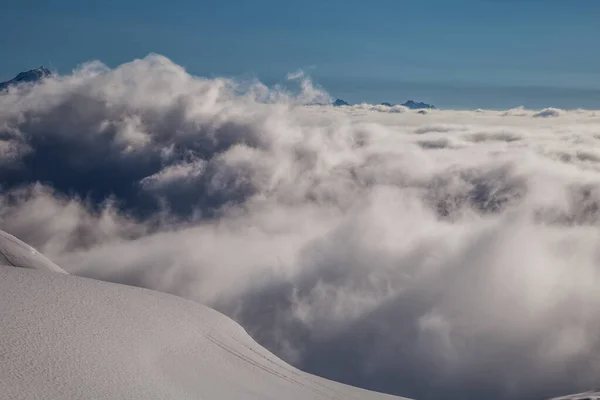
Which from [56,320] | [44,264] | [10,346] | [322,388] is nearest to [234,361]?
[322,388]

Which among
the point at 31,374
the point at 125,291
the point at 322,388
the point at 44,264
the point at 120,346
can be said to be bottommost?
the point at 31,374

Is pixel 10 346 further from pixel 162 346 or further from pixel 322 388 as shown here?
pixel 322 388

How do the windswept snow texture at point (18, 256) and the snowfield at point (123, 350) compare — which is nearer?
the snowfield at point (123, 350)

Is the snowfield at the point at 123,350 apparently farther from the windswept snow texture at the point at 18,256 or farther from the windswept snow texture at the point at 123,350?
the windswept snow texture at the point at 18,256

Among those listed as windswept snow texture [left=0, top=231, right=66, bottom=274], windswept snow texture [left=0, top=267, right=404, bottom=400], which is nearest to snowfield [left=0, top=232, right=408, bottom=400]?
windswept snow texture [left=0, top=267, right=404, bottom=400]

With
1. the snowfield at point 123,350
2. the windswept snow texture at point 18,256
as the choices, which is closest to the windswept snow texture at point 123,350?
the snowfield at point 123,350

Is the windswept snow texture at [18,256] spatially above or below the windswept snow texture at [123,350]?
above

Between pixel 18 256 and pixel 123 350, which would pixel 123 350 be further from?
pixel 18 256
